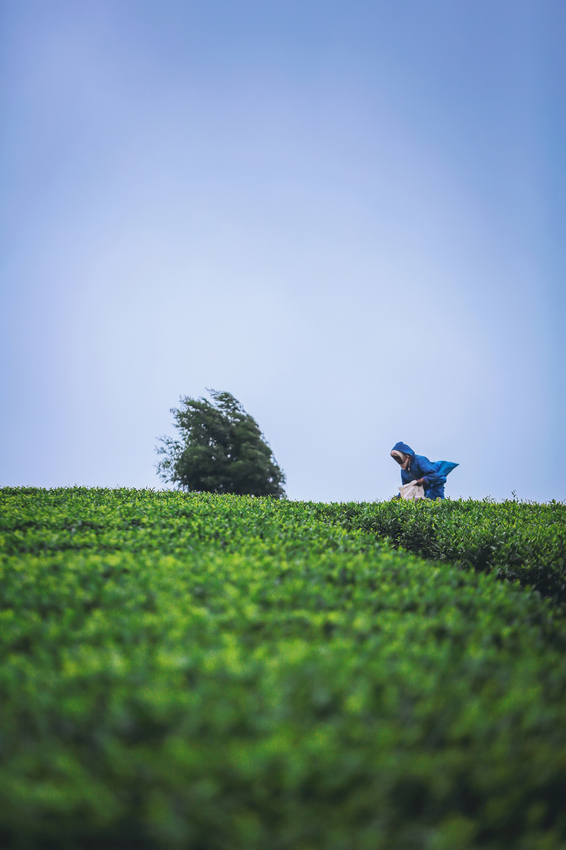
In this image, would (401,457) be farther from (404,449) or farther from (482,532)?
(482,532)

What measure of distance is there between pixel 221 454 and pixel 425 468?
1749cm

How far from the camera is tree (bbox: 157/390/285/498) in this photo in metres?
26.5

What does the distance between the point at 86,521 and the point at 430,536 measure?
519 centimetres

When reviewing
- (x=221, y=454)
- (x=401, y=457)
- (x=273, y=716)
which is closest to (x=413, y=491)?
(x=401, y=457)

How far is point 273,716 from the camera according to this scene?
1.69m

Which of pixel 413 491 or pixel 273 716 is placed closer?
pixel 273 716

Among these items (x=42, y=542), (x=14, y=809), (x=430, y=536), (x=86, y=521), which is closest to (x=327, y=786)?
(x=14, y=809)

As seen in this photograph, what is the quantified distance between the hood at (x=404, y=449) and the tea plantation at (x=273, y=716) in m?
8.27

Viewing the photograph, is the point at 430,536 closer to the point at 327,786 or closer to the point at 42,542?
the point at 42,542

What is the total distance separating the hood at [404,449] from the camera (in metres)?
11.6

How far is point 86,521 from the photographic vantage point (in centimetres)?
564

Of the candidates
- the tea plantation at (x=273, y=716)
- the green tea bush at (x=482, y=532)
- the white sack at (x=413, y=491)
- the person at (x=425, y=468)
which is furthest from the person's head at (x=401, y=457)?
the tea plantation at (x=273, y=716)

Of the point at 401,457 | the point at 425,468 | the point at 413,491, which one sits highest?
the point at 401,457

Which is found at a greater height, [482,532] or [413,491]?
[413,491]
